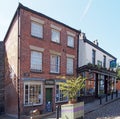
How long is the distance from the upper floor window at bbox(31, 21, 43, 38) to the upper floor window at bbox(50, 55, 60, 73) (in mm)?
2619

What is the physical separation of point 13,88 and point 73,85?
241 inches

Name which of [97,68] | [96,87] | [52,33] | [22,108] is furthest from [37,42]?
[96,87]

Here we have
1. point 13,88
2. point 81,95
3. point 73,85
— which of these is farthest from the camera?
point 81,95

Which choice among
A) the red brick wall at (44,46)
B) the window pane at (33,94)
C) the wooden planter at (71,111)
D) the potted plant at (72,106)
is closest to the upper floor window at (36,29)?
the red brick wall at (44,46)

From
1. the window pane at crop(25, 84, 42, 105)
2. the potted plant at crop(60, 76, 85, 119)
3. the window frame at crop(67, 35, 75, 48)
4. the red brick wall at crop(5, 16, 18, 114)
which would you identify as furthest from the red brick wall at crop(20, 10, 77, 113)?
the potted plant at crop(60, 76, 85, 119)

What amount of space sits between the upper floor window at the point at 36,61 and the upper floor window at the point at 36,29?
1.58 metres

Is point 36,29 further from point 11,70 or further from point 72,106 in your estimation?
point 72,106

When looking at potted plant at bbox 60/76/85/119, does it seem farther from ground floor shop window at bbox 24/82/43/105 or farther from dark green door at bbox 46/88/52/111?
dark green door at bbox 46/88/52/111

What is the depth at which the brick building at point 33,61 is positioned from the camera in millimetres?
16484

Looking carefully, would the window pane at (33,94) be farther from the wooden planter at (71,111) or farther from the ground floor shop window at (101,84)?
the ground floor shop window at (101,84)

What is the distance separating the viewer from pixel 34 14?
1755 cm

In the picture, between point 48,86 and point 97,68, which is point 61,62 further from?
point 97,68

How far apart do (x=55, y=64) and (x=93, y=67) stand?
5750 millimetres

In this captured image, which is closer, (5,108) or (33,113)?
(33,113)
